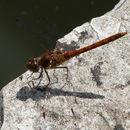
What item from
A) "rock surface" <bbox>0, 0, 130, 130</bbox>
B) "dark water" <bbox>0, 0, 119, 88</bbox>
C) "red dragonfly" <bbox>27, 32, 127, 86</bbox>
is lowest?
"rock surface" <bbox>0, 0, 130, 130</bbox>

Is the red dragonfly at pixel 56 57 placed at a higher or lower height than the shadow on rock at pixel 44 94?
higher

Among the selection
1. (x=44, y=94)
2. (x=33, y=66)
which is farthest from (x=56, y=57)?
(x=44, y=94)

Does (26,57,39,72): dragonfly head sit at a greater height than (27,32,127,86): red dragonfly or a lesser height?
lesser

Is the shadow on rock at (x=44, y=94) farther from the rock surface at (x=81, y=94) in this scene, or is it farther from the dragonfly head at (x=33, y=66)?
the dragonfly head at (x=33, y=66)

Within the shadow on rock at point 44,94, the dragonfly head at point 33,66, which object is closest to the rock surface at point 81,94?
the shadow on rock at point 44,94

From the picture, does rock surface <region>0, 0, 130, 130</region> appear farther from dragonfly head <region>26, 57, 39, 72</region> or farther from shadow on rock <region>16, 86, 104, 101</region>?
dragonfly head <region>26, 57, 39, 72</region>

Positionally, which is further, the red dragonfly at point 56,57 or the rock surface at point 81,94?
the red dragonfly at point 56,57

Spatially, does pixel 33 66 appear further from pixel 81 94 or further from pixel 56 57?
pixel 81 94

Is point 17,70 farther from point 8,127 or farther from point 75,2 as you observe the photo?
point 8,127

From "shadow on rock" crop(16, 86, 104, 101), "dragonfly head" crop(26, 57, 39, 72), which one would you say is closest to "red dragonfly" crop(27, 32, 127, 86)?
"dragonfly head" crop(26, 57, 39, 72)
